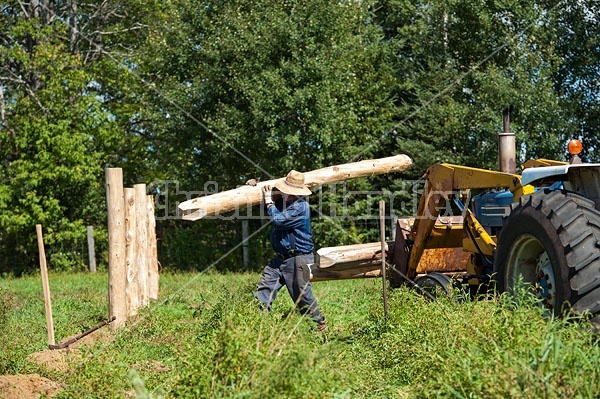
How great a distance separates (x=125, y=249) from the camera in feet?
40.2

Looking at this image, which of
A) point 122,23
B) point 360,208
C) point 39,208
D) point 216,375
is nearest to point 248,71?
point 360,208

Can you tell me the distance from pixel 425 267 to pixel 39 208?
1935 cm

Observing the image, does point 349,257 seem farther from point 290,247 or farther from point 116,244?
point 116,244

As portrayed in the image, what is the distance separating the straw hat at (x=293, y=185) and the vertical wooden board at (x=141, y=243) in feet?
10.1

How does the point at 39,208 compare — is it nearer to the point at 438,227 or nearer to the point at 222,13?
the point at 222,13

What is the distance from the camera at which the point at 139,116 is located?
32000mm

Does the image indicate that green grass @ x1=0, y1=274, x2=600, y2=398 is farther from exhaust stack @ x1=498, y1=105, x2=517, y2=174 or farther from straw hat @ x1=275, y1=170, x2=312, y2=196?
exhaust stack @ x1=498, y1=105, x2=517, y2=174

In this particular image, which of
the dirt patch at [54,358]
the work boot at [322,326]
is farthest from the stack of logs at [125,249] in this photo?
the work boot at [322,326]

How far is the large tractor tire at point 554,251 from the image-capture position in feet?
A: 21.1

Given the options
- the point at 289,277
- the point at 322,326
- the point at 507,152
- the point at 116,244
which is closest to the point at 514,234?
the point at 507,152

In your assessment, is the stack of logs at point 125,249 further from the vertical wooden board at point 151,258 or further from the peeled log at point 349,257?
the peeled log at point 349,257

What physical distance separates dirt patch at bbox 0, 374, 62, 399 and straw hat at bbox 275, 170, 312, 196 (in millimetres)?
3981

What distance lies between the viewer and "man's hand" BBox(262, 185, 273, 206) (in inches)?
422

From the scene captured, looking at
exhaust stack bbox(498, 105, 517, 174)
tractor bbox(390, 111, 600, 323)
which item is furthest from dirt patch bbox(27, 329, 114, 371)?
exhaust stack bbox(498, 105, 517, 174)
